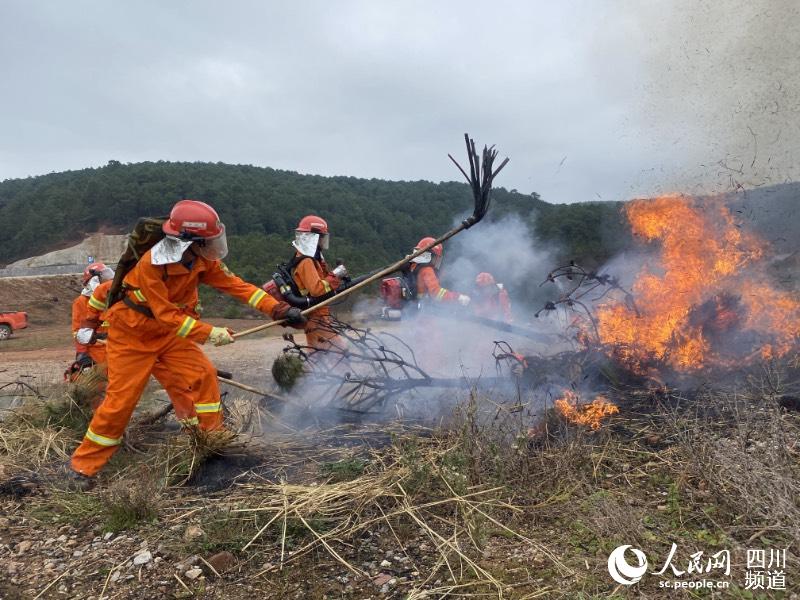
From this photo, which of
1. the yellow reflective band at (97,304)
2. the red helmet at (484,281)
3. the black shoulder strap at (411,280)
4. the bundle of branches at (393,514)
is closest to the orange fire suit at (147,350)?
the yellow reflective band at (97,304)

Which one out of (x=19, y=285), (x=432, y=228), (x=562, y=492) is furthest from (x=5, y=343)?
(x=432, y=228)

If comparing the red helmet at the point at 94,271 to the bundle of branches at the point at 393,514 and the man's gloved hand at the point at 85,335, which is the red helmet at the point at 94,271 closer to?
the man's gloved hand at the point at 85,335

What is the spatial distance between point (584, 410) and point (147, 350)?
326 centimetres

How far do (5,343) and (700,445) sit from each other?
14801mm

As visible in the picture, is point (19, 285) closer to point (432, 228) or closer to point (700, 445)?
point (432, 228)

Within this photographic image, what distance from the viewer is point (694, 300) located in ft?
15.9

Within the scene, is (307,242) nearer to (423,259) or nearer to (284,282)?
(284,282)

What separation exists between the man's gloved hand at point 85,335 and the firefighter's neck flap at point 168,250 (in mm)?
2016

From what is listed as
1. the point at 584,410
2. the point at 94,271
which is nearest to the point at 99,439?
the point at 94,271

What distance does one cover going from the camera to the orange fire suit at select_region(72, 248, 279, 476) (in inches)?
160

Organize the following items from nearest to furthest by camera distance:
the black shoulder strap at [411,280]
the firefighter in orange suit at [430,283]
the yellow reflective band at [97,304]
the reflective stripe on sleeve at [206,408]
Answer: the reflective stripe on sleeve at [206,408] → the yellow reflective band at [97,304] → the firefighter in orange suit at [430,283] → the black shoulder strap at [411,280]

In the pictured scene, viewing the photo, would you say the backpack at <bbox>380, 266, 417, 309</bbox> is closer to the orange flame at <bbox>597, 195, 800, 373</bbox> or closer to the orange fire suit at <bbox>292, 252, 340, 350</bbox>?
the orange fire suit at <bbox>292, 252, 340, 350</bbox>

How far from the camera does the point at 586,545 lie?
2734 millimetres

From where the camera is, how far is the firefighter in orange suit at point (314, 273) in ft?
18.2
